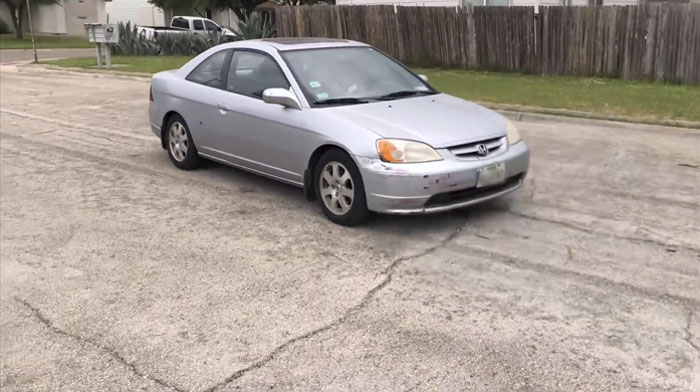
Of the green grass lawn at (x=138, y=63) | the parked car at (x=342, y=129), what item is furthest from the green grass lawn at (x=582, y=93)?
the green grass lawn at (x=138, y=63)

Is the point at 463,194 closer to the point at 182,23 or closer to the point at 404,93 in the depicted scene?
the point at 404,93

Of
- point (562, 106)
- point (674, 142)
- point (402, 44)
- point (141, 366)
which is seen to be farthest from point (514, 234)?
point (402, 44)

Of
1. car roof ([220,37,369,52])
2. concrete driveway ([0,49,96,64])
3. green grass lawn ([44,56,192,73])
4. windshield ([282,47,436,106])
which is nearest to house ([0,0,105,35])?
concrete driveway ([0,49,96,64])

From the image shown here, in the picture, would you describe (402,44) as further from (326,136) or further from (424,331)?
(424,331)

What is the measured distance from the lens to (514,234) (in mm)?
5391

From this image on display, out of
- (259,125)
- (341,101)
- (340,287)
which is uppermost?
(341,101)

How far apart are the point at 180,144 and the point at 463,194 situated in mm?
3549

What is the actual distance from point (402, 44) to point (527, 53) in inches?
147

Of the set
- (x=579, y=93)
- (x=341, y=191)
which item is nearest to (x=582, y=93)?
(x=579, y=93)

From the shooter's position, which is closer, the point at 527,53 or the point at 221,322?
the point at 221,322

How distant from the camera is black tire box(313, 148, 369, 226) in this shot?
5379mm

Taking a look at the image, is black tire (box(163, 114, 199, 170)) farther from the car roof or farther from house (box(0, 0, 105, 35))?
house (box(0, 0, 105, 35))

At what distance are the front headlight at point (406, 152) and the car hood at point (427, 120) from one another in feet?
0.18

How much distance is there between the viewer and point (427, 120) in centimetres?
555
